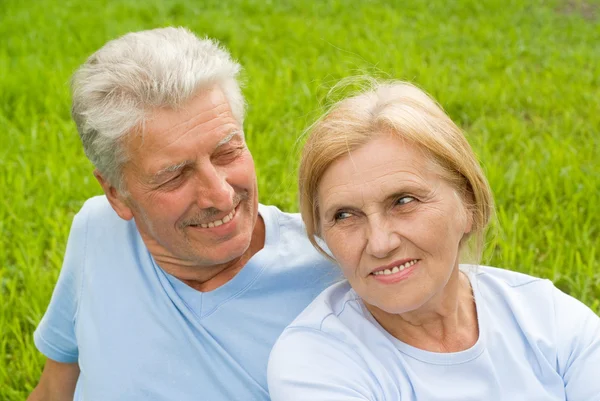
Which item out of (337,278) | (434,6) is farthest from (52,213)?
(434,6)

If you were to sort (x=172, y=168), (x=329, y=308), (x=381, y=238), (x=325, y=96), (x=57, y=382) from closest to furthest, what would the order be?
1. (x=381, y=238)
2. (x=329, y=308)
3. (x=172, y=168)
4. (x=57, y=382)
5. (x=325, y=96)

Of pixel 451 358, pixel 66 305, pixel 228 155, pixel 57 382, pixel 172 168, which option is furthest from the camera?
pixel 57 382

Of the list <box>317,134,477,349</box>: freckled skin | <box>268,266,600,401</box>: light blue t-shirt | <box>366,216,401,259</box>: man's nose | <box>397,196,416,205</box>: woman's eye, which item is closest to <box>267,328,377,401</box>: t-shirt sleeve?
<box>268,266,600,401</box>: light blue t-shirt

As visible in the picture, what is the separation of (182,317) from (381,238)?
805 mm

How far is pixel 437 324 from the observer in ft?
7.93

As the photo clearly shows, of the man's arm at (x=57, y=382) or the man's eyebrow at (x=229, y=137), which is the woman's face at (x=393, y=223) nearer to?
the man's eyebrow at (x=229, y=137)

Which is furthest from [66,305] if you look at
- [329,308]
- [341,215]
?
[341,215]

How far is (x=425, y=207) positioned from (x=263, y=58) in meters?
4.99

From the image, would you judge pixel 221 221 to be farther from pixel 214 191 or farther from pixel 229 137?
pixel 229 137

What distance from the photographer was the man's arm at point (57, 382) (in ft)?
10.2

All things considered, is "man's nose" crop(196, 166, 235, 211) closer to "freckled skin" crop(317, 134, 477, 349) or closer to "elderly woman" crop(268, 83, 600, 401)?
"elderly woman" crop(268, 83, 600, 401)

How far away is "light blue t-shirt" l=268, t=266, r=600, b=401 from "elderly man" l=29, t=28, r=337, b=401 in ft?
0.96

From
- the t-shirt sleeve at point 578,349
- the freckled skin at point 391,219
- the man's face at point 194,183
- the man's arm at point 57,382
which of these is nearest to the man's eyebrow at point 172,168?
the man's face at point 194,183

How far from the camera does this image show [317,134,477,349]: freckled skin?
7.18 feet
